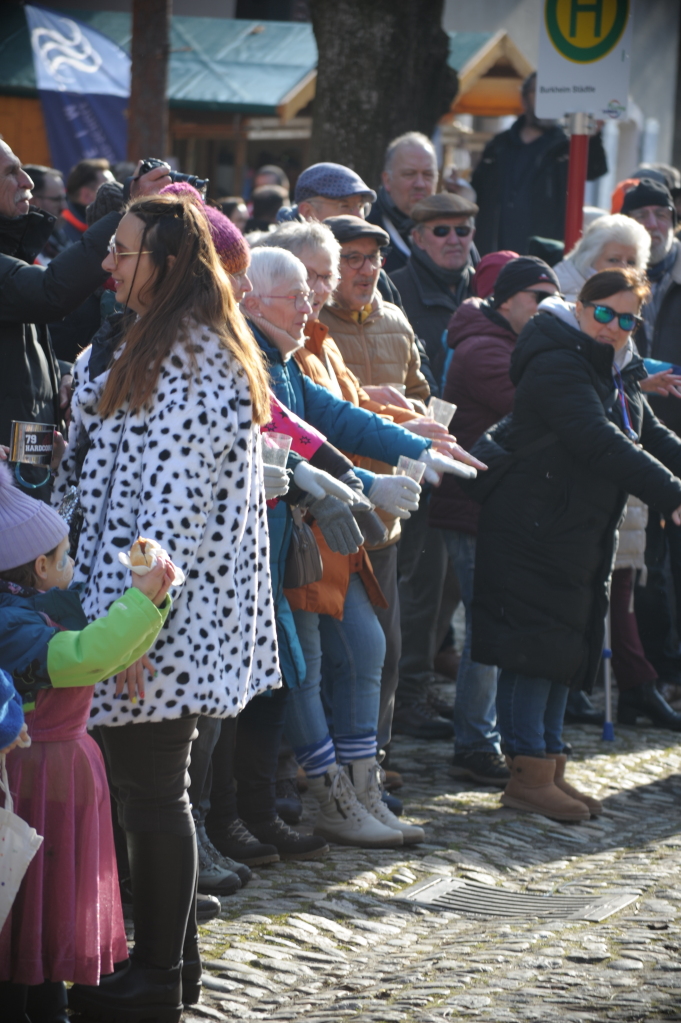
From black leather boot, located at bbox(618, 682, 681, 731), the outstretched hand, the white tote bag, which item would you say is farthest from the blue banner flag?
the white tote bag

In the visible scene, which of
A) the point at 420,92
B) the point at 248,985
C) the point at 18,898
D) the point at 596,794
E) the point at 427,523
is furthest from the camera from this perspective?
the point at 420,92

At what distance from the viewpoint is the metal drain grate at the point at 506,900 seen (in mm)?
4934

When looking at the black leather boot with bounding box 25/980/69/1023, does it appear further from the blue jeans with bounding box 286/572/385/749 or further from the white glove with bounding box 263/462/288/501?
the blue jeans with bounding box 286/572/385/749

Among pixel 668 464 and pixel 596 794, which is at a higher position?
pixel 668 464

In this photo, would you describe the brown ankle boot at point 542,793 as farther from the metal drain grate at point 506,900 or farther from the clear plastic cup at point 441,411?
the clear plastic cup at point 441,411

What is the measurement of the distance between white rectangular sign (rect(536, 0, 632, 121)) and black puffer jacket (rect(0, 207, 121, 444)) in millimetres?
3976

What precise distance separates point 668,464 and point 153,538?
12.1 feet

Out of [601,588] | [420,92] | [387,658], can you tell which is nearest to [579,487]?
[601,588]

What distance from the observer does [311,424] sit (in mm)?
5316

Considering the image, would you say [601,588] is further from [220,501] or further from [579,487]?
[220,501]

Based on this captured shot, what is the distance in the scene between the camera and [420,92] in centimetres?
1009

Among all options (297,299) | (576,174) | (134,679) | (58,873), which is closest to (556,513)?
(297,299)

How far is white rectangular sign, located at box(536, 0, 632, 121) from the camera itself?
27.1 ft

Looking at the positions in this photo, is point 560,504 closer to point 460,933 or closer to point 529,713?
point 529,713
